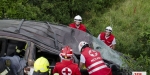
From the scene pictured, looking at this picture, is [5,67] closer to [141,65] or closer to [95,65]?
[95,65]

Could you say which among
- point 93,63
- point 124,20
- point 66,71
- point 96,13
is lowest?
point 66,71

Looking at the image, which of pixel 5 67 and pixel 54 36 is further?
pixel 54 36

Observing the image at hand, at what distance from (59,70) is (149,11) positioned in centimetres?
788

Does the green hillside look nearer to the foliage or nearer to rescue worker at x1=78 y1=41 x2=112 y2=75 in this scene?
the foliage

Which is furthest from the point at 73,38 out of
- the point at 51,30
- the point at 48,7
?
the point at 48,7

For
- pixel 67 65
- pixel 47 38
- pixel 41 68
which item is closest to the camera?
pixel 41 68

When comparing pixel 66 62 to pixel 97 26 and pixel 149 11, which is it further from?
pixel 149 11

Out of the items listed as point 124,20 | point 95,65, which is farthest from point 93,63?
point 124,20

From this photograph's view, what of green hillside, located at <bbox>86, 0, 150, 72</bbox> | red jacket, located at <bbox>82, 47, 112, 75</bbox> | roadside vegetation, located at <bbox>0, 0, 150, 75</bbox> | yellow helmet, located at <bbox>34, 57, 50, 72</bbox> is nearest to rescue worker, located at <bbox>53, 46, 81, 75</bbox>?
yellow helmet, located at <bbox>34, 57, 50, 72</bbox>

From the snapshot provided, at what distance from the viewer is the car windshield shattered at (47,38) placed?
16.6 feet

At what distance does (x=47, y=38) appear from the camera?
5.41 metres

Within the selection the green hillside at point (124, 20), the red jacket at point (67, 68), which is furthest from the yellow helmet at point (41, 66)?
the green hillside at point (124, 20)

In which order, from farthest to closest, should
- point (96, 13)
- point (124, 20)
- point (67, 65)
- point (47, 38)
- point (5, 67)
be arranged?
point (96, 13), point (124, 20), point (47, 38), point (67, 65), point (5, 67)

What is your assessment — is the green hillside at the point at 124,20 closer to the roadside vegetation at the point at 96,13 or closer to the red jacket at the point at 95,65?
the roadside vegetation at the point at 96,13
